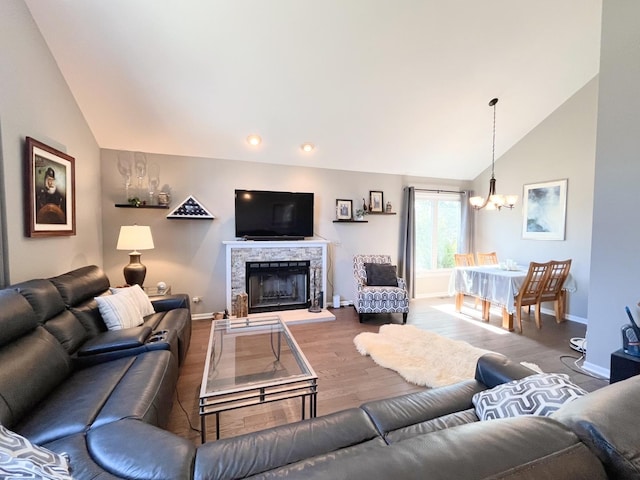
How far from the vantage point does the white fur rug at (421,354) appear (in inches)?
102

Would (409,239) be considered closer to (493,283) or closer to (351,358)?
(493,283)

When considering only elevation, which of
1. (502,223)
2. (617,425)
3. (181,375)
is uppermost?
(502,223)

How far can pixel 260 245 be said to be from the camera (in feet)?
14.6

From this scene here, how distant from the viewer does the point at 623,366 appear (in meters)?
2.30

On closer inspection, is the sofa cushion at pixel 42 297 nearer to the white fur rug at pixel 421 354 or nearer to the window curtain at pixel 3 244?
the window curtain at pixel 3 244

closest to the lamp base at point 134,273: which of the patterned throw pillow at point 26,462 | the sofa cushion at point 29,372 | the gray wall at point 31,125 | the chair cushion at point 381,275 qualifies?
the gray wall at point 31,125

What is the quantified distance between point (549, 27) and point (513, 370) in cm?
383

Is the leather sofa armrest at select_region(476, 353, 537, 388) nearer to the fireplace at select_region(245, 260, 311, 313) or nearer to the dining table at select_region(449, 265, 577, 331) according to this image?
the dining table at select_region(449, 265, 577, 331)

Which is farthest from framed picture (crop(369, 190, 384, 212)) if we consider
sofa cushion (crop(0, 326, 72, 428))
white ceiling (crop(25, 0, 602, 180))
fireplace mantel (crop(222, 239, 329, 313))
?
sofa cushion (crop(0, 326, 72, 428))

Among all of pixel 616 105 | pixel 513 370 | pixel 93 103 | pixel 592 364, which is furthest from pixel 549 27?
pixel 93 103

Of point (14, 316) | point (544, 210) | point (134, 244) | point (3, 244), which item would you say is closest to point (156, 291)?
point (134, 244)

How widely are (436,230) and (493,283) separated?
207cm

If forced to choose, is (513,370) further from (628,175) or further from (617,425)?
(628,175)

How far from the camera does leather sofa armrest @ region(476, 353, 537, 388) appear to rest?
5.00 feet
